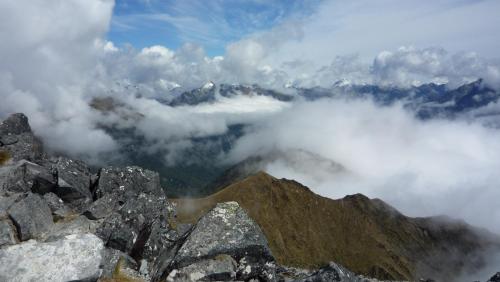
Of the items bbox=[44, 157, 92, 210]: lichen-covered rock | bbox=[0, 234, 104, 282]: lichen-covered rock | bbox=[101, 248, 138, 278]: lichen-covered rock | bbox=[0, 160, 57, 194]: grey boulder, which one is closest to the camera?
bbox=[0, 234, 104, 282]: lichen-covered rock

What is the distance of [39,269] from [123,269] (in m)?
9.26

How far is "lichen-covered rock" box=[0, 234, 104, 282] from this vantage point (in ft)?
54.5

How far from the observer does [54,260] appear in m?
17.1

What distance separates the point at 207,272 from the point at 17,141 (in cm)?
4578

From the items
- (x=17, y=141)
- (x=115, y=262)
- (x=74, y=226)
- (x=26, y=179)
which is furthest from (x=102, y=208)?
(x=17, y=141)

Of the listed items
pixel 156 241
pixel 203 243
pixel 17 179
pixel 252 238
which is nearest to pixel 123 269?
pixel 156 241

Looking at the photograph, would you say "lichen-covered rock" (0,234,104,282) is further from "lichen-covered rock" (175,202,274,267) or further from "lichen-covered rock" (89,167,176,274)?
"lichen-covered rock" (89,167,176,274)

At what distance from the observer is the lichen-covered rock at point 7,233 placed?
81.0 ft

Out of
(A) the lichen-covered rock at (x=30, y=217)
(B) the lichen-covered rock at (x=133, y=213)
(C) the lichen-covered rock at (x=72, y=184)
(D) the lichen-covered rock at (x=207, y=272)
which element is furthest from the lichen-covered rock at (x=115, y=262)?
(C) the lichen-covered rock at (x=72, y=184)

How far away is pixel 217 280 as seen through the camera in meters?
19.8

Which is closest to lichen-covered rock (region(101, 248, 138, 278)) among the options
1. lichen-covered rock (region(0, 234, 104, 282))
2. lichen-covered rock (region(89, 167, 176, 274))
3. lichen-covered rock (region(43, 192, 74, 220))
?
lichen-covered rock (region(89, 167, 176, 274))

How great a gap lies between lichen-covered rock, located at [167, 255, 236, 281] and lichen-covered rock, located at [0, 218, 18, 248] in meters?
11.6

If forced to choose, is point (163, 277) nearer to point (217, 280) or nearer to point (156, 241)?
point (217, 280)

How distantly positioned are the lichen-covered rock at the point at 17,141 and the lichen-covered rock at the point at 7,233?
24777 mm
